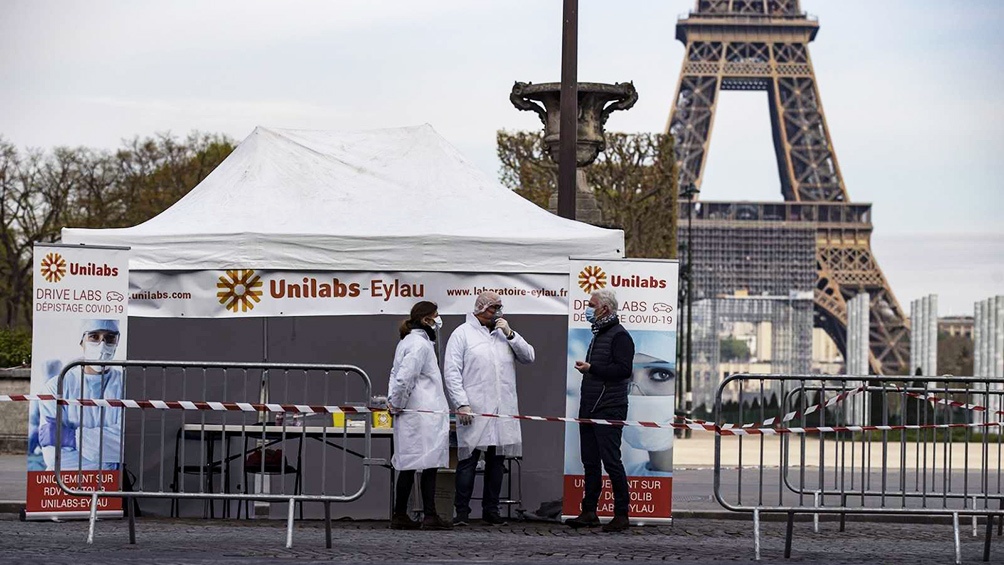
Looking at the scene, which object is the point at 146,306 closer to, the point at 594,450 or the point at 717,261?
the point at 594,450

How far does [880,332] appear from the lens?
3787 inches

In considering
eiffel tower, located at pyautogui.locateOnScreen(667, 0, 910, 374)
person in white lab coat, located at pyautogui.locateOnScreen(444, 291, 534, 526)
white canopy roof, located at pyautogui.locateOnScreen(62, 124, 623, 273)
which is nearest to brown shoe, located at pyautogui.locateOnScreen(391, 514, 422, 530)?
person in white lab coat, located at pyautogui.locateOnScreen(444, 291, 534, 526)

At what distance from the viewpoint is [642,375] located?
12570 mm

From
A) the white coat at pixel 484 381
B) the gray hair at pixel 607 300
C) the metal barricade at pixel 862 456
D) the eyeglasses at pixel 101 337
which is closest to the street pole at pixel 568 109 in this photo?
the gray hair at pixel 607 300

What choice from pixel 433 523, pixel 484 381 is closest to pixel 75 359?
pixel 433 523

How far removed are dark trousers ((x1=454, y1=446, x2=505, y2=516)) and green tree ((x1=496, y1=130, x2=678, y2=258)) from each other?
102 ft

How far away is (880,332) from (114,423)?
3436 inches

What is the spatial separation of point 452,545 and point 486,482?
1.58m

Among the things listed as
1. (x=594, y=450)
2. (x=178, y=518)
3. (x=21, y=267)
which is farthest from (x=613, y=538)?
(x=21, y=267)

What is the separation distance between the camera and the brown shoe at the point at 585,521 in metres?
12.3

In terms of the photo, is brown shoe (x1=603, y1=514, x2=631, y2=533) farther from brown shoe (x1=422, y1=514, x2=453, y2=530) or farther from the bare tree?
the bare tree

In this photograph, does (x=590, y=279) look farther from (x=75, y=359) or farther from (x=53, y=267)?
(x=53, y=267)

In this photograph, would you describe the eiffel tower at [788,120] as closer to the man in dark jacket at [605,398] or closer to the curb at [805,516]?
the curb at [805,516]

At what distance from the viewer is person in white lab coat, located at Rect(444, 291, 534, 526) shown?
1207 cm
